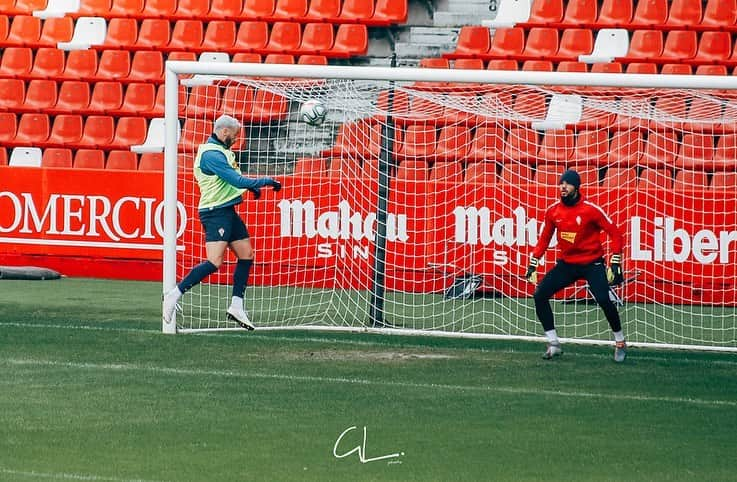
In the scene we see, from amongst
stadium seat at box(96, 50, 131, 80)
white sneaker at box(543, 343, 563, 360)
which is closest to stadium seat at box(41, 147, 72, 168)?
stadium seat at box(96, 50, 131, 80)

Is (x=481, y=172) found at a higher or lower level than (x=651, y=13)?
lower

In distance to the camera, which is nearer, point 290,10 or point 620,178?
point 620,178

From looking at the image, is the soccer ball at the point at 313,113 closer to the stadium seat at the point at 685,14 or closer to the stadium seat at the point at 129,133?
the stadium seat at the point at 129,133

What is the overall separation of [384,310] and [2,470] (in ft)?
24.7

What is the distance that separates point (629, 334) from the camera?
14.2 metres

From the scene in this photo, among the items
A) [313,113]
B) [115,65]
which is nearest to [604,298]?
[313,113]

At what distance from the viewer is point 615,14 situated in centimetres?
1884

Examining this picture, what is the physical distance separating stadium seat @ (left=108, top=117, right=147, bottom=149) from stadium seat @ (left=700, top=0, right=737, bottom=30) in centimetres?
702

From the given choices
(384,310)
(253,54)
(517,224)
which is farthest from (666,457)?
(253,54)

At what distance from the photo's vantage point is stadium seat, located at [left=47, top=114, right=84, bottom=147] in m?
19.4

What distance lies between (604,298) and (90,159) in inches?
345

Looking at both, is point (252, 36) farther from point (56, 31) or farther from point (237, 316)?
point (237, 316)

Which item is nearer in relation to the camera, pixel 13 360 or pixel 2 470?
pixel 2 470

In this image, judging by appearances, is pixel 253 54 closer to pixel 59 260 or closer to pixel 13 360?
pixel 59 260
